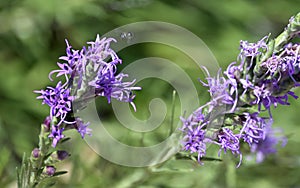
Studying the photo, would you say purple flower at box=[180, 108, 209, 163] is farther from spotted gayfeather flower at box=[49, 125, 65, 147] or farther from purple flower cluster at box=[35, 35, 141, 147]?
spotted gayfeather flower at box=[49, 125, 65, 147]

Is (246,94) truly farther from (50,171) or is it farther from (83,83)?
(50,171)

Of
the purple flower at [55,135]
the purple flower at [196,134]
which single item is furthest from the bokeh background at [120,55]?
the purple flower at [55,135]

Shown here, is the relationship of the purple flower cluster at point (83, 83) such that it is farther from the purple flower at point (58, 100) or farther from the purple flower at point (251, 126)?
the purple flower at point (251, 126)

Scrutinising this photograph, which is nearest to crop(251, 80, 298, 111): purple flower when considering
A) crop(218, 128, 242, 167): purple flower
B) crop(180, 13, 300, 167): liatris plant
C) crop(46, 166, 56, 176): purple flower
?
crop(180, 13, 300, 167): liatris plant

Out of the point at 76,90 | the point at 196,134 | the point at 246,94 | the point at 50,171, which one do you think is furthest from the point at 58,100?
the point at 246,94

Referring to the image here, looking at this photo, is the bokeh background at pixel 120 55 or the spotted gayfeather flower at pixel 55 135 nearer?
the spotted gayfeather flower at pixel 55 135

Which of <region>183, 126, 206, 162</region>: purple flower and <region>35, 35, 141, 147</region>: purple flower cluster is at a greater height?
<region>35, 35, 141, 147</region>: purple flower cluster
